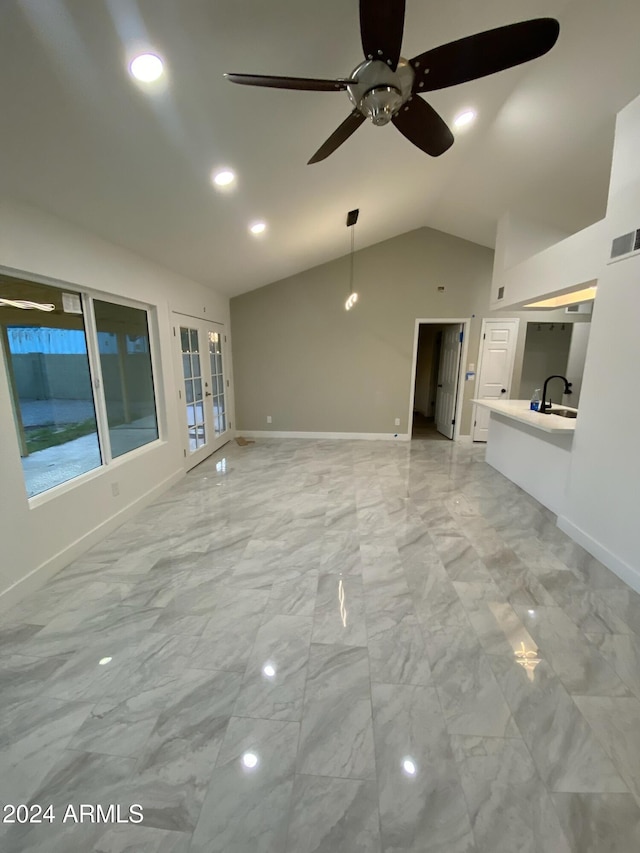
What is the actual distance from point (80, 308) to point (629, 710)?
4233 mm

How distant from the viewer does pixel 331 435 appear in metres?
6.41

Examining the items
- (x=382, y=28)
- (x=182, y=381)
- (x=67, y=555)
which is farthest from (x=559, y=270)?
(x=67, y=555)

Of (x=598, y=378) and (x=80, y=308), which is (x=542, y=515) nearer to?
(x=598, y=378)

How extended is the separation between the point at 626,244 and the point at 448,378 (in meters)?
4.05

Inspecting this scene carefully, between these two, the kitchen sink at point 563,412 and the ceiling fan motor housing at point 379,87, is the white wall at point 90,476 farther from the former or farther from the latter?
the kitchen sink at point 563,412

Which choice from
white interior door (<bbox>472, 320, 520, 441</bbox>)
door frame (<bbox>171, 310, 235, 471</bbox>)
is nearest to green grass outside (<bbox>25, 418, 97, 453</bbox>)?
door frame (<bbox>171, 310, 235, 471</bbox>)

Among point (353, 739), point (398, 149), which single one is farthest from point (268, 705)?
point (398, 149)

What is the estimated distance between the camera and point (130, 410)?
3615mm

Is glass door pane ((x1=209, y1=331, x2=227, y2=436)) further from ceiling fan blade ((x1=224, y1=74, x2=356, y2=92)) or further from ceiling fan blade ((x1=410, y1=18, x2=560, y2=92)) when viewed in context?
ceiling fan blade ((x1=410, y1=18, x2=560, y2=92))

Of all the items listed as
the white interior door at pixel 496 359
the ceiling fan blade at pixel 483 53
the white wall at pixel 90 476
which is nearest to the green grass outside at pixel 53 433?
the white wall at pixel 90 476

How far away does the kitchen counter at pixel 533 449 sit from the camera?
3271mm

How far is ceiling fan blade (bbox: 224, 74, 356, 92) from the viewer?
A: 1.39 metres

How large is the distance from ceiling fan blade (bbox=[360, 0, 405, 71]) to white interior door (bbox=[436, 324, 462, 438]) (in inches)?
197

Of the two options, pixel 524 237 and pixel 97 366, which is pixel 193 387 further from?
pixel 524 237
